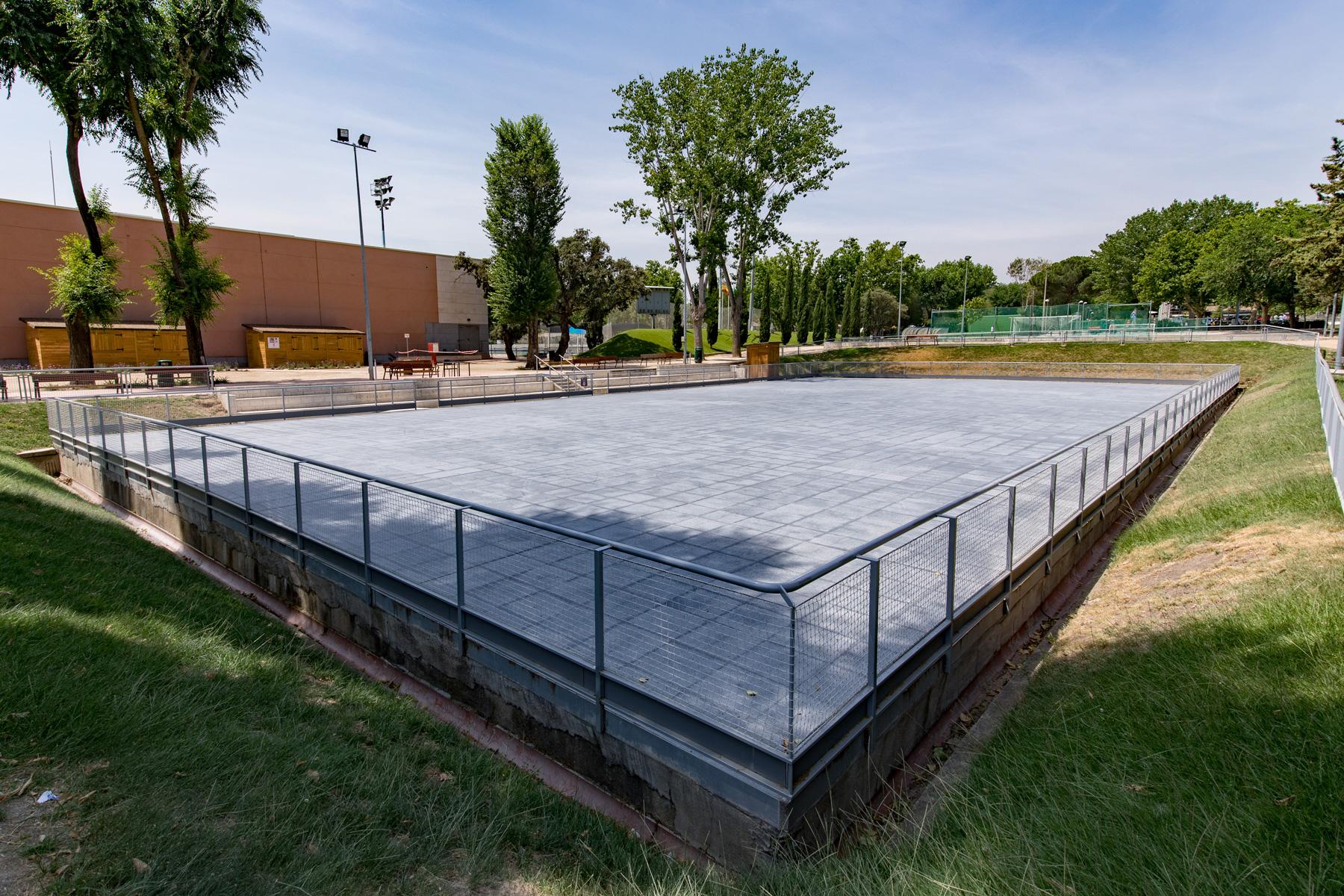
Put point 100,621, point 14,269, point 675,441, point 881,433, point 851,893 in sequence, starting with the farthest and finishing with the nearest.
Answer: point 14,269 → point 881,433 → point 675,441 → point 100,621 → point 851,893

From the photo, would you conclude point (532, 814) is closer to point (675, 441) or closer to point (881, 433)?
point (675, 441)

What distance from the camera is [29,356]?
3694 cm

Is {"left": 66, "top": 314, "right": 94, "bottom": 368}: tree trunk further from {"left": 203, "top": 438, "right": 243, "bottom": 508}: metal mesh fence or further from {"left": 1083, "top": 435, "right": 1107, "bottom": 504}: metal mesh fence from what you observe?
{"left": 1083, "top": 435, "right": 1107, "bottom": 504}: metal mesh fence

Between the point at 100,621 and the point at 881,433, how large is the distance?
15.5 meters

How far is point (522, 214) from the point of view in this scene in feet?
150

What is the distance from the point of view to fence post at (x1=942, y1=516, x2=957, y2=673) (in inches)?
226

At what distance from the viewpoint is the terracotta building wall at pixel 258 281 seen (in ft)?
121

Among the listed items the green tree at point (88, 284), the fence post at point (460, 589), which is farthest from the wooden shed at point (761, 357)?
the fence post at point (460, 589)

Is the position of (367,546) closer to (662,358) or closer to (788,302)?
(662,358)

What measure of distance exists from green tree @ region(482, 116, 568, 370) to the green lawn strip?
3953 centimetres

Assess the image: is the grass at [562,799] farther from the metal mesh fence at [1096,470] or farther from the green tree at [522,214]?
the green tree at [522,214]

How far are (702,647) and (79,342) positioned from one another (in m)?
35.7

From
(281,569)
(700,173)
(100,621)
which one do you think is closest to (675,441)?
(281,569)

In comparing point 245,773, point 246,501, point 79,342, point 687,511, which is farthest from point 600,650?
point 79,342
